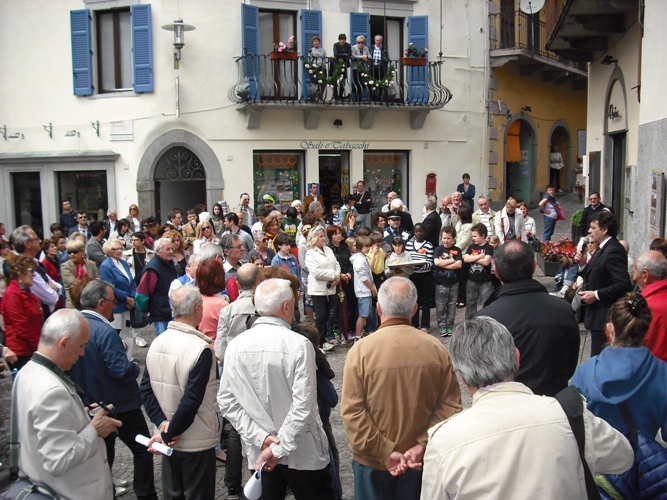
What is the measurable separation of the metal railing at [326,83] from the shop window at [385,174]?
160 centimetres

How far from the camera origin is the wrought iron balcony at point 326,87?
16.3m

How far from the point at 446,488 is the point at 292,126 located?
15.4m

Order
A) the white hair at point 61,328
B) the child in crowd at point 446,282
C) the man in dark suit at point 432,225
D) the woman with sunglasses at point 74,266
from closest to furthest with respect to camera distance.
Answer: the white hair at point 61,328 < the woman with sunglasses at point 74,266 < the child in crowd at point 446,282 < the man in dark suit at point 432,225

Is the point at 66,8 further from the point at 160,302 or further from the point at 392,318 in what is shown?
the point at 392,318

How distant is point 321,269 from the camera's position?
8.80 metres

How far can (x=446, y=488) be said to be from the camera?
234 cm

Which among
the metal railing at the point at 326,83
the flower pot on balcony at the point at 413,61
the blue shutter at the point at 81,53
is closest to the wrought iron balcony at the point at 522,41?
the metal railing at the point at 326,83

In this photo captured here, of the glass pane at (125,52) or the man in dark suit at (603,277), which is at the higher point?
the glass pane at (125,52)

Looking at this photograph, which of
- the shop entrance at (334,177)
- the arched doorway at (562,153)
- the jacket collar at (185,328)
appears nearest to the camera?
the jacket collar at (185,328)

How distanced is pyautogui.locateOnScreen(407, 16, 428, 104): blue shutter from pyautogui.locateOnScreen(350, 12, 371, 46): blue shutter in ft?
3.85

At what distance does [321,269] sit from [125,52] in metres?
10.6

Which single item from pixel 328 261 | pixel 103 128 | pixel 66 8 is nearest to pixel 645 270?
pixel 328 261

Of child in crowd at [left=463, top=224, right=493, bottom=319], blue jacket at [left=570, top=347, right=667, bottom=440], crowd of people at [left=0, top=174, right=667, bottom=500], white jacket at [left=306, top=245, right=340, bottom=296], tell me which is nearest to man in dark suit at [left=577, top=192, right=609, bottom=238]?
child in crowd at [left=463, top=224, right=493, bottom=319]

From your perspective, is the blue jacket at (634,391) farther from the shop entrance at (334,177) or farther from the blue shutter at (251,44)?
the shop entrance at (334,177)
